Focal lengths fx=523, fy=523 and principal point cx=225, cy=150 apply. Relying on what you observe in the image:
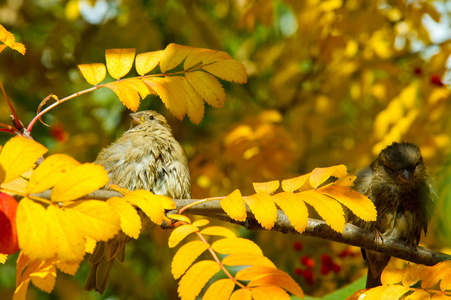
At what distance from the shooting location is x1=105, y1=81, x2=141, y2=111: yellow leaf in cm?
176

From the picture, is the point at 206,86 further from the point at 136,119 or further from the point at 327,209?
the point at 136,119

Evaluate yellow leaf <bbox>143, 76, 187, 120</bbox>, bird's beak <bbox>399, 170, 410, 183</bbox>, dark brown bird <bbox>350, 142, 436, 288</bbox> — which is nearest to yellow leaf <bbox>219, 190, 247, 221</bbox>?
yellow leaf <bbox>143, 76, 187, 120</bbox>

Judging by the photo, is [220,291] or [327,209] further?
[327,209]

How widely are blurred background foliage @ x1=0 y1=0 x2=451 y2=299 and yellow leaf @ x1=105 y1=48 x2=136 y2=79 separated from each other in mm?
1890

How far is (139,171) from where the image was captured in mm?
2701

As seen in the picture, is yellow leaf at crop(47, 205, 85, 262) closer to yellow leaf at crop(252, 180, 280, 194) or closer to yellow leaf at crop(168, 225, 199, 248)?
yellow leaf at crop(168, 225, 199, 248)

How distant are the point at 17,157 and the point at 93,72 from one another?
2.26 feet

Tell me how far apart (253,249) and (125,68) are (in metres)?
0.85

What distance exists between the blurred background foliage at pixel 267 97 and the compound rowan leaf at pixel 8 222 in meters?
2.27

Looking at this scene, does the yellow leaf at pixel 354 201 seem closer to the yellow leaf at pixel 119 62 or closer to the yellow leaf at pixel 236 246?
the yellow leaf at pixel 236 246

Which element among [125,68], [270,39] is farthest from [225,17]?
[125,68]

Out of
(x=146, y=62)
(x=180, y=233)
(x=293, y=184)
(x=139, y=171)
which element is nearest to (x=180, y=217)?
(x=180, y=233)

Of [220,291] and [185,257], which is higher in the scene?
[185,257]

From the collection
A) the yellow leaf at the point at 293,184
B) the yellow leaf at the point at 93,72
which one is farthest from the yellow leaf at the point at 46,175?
the yellow leaf at the point at 293,184
